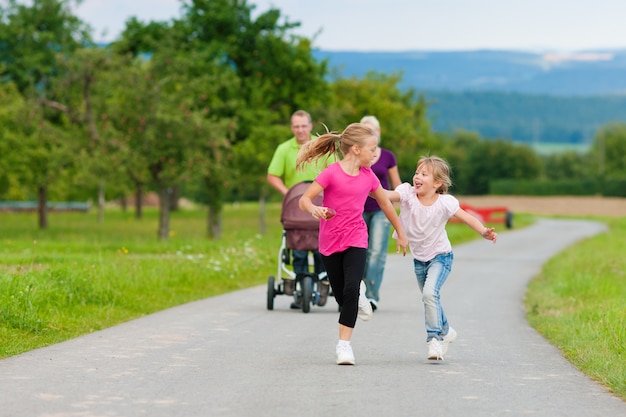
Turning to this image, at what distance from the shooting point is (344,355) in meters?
8.04

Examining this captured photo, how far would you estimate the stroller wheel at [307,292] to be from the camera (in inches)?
465

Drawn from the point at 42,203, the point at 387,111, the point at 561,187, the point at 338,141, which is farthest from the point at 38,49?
the point at 561,187

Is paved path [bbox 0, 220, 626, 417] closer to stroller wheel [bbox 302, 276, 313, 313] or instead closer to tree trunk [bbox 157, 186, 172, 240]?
stroller wheel [bbox 302, 276, 313, 313]

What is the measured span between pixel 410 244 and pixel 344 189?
0.86 meters

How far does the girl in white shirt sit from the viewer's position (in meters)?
8.62

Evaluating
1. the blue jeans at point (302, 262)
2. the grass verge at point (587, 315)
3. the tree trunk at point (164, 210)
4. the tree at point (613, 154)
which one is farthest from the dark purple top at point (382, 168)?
the tree at point (613, 154)

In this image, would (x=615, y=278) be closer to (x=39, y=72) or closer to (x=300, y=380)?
(x=300, y=380)

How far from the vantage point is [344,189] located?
8.34m

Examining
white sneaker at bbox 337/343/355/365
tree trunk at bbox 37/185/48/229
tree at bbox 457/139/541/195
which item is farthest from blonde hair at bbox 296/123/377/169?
tree at bbox 457/139/541/195

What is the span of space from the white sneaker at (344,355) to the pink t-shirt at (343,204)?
77 cm

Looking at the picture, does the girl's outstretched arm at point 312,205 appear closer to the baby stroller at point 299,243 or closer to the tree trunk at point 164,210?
the baby stroller at point 299,243

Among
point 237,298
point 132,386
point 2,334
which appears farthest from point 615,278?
point 132,386

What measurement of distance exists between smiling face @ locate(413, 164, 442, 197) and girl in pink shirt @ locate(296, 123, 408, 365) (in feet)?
0.87

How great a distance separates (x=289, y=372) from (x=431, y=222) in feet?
5.77
